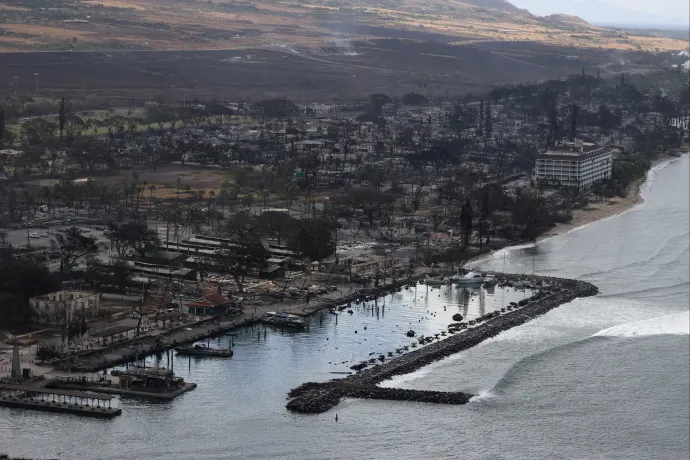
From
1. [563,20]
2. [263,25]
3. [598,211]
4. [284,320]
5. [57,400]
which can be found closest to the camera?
[57,400]

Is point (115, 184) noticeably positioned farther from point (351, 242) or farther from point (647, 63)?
point (647, 63)

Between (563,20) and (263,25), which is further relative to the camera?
(563,20)

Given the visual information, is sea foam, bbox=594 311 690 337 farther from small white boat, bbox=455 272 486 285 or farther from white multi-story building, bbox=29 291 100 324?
white multi-story building, bbox=29 291 100 324

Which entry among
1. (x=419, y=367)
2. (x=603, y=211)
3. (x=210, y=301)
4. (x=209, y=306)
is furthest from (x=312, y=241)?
(x=603, y=211)

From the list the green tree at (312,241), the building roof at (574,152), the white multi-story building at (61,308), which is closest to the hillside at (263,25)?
the building roof at (574,152)

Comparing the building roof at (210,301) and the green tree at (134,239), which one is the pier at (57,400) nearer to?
the building roof at (210,301)

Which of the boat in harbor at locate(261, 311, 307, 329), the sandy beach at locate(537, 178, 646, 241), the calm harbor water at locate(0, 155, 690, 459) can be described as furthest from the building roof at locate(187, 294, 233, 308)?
the sandy beach at locate(537, 178, 646, 241)

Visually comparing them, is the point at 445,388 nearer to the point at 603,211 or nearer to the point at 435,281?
the point at 435,281
